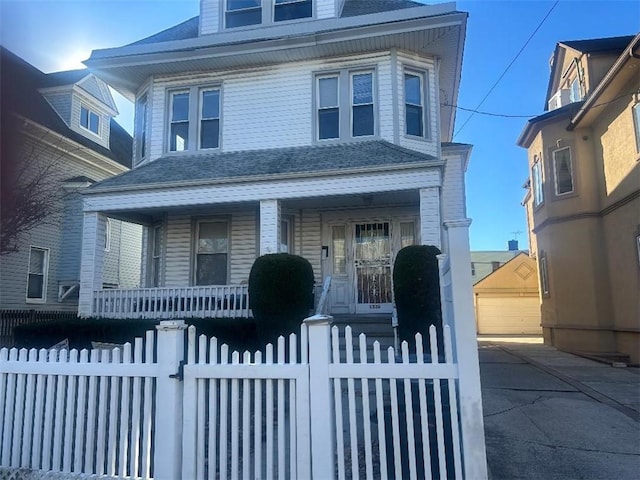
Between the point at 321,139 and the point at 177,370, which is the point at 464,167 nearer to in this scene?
the point at 321,139

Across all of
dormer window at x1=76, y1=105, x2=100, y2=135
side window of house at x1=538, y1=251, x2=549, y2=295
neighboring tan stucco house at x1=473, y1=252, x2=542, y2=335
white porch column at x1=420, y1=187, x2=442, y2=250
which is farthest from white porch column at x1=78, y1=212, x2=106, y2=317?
neighboring tan stucco house at x1=473, y1=252, x2=542, y2=335

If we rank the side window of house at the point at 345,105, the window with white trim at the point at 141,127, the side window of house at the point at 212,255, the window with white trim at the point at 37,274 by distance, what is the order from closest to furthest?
the side window of house at the point at 345,105 → the side window of house at the point at 212,255 → the window with white trim at the point at 141,127 → the window with white trim at the point at 37,274

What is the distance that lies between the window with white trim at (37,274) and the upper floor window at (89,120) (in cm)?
534

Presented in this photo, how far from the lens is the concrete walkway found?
4094mm

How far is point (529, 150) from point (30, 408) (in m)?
17.8

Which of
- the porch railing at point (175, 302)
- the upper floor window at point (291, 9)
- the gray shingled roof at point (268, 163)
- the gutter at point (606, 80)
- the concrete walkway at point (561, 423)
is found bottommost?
the concrete walkway at point (561, 423)

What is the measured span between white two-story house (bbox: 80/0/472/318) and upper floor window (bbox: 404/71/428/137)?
3 cm

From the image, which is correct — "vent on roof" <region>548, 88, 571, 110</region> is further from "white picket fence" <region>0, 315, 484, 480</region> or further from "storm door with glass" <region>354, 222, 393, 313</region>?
"white picket fence" <region>0, 315, 484, 480</region>

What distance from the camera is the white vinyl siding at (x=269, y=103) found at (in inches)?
423

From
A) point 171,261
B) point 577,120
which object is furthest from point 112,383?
point 577,120

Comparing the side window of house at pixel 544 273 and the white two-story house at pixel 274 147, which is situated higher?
the white two-story house at pixel 274 147

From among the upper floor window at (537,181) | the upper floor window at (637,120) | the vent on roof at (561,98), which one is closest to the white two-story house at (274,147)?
the upper floor window at (637,120)

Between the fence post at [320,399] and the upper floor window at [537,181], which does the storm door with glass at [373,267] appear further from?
the upper floor window at [537,181]

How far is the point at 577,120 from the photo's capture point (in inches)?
532
